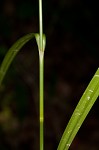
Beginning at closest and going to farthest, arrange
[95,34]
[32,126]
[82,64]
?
1. [32,126]
2. [95,34]
3. [82,64]

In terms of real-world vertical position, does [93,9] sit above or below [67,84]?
above

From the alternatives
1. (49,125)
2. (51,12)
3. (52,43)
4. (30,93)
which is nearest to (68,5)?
(51,12)

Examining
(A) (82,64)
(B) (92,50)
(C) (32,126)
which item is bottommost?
(C) (32,126)

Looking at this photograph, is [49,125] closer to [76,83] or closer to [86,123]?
[86,123]

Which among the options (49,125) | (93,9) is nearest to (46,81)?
(49,125)

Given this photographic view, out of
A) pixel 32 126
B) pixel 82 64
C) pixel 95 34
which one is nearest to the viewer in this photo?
pixel 32 126

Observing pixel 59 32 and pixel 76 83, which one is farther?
pixel 59 32
